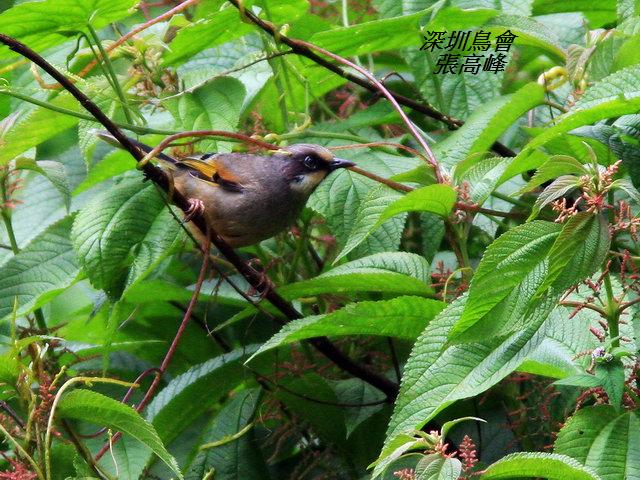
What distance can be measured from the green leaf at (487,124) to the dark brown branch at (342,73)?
0.54 feet

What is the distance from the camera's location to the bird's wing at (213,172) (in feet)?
10.5

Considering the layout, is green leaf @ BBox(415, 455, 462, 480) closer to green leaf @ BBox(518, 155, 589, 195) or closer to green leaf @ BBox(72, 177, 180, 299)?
green leaf @ BBox(518, 155, 589, 195)

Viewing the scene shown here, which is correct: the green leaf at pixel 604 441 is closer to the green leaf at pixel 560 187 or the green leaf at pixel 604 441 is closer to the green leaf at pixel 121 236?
the green leaf at pixel 560 187

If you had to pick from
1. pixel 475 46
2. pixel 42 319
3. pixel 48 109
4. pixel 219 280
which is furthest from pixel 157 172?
pixel 475 46

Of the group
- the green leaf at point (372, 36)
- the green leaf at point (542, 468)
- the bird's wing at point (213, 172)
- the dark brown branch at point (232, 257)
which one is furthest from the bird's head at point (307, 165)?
the green leaf at point (542, 468)

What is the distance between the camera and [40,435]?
2102 millimetres

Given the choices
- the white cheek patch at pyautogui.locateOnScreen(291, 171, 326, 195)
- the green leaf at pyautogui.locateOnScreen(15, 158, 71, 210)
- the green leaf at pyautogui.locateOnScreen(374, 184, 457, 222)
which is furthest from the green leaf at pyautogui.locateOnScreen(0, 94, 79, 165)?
the green leaf at pyautogui.locateOnScreen(374, 184, 457, 222)

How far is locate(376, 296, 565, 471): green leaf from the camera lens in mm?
1935

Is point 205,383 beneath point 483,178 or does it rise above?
beneath

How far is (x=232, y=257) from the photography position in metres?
2.37

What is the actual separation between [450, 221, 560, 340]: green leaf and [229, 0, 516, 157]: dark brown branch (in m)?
0.99

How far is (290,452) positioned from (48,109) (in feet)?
3.99

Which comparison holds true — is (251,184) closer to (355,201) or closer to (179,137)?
(355,201)

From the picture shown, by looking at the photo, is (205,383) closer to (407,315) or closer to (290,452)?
(290,452)
